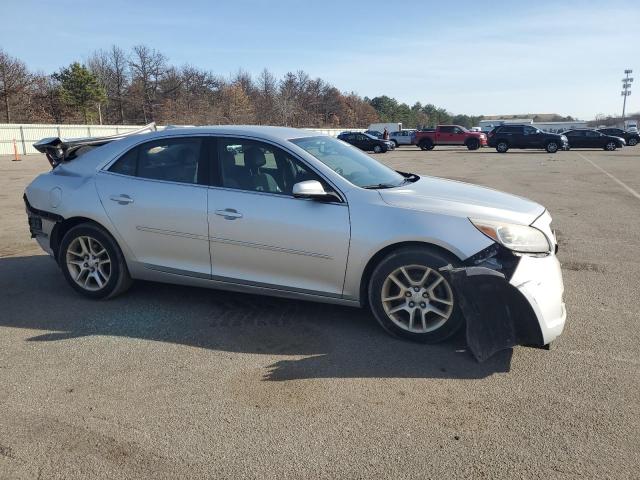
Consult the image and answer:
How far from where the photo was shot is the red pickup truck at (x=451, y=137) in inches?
1532

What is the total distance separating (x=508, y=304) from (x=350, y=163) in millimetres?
1886

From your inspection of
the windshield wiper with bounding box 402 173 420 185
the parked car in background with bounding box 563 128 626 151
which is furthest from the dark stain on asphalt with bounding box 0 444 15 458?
the parked car in background with bounding box 563 128 626 151

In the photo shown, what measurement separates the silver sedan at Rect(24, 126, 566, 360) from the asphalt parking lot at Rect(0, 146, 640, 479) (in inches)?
11.4

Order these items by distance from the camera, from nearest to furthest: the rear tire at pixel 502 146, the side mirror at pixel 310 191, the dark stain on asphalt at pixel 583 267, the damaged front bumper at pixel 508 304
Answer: the damaged front bumper at pixel 508 304, the side mirror at pixel 310 191, the dark stain on asphalt at pixel 583 267, the rear tire at pixel 502 146

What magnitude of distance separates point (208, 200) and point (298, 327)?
1306 millimetres

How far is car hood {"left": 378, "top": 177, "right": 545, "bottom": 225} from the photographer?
148 inches

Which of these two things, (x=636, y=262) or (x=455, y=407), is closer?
(x=455, y=407)

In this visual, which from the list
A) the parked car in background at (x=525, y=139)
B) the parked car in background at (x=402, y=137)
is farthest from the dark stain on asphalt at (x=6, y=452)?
the parked car in background at (x=402, y=137)

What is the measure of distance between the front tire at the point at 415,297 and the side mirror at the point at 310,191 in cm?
68

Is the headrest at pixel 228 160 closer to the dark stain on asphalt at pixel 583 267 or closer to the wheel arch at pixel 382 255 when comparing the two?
the wheel arch at pixel 382 255

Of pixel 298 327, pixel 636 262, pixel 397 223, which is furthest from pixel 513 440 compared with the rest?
pixel 636 262

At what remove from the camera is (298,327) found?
13.7ft

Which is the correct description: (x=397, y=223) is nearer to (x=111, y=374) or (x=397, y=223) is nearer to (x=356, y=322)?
(x=356, y=322)

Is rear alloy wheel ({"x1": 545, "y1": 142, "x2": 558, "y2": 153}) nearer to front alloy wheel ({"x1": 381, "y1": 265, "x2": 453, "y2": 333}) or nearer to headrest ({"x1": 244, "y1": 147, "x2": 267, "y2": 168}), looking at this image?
headrest ({"x1": 244, "y1": 147, "x2": 267, "y2": 168})
